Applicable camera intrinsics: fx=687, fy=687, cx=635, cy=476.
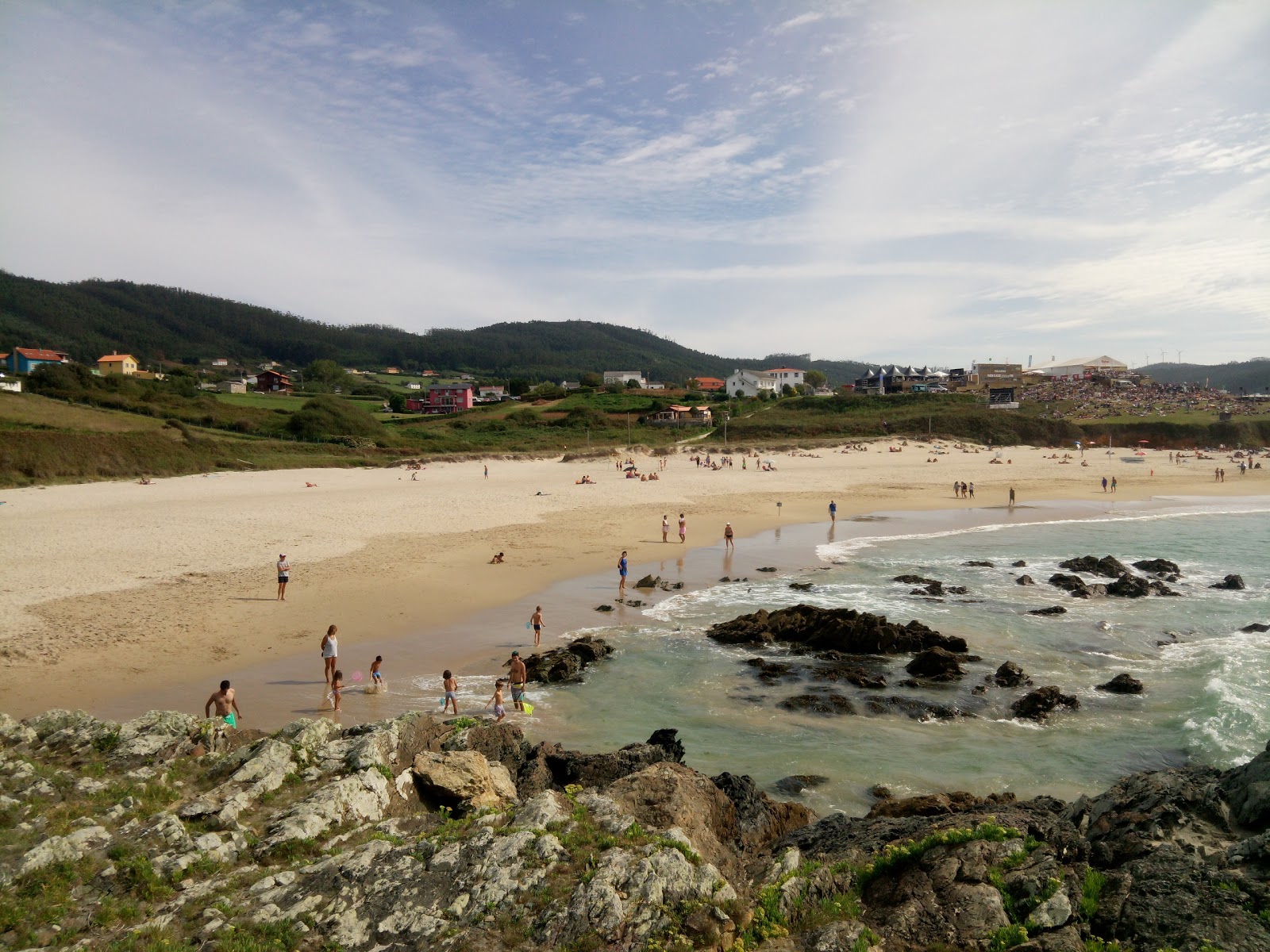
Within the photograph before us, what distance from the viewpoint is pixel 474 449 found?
66.6 metres

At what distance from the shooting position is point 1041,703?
45.8ft

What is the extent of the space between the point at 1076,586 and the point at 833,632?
35.6 feet

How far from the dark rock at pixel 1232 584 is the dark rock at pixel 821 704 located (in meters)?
17.8

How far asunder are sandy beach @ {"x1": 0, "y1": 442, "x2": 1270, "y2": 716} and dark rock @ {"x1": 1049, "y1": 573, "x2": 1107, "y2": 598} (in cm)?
1328

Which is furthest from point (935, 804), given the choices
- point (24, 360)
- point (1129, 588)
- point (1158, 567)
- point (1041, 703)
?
point (24, 360)

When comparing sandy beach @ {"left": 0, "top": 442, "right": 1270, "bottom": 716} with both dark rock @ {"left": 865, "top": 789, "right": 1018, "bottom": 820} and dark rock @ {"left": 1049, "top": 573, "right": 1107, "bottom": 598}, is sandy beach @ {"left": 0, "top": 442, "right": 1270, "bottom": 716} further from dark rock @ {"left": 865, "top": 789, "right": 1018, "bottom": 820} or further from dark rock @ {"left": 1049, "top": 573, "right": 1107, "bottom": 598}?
dark rock @ {"left": 1049, "top": 573, "right": 1107, "bottom": 598}

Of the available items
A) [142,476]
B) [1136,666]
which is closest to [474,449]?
[142,476]

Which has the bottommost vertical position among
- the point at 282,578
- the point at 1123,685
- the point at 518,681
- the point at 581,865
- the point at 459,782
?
the point at 1123,685

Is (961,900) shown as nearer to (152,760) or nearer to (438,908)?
(438,908)

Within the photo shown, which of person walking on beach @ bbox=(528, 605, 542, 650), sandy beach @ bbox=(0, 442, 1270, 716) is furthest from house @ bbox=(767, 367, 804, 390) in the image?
person walking on beach @ bbox=(528, 605, 542, 650)

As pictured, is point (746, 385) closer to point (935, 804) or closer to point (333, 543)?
point (333, 543)

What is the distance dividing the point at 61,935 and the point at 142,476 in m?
49.0

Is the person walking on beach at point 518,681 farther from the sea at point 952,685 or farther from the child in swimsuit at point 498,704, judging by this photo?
the child in swimsuit at point 498,704

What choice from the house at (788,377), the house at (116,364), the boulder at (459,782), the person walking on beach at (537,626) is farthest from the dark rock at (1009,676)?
the house at (116,364)
